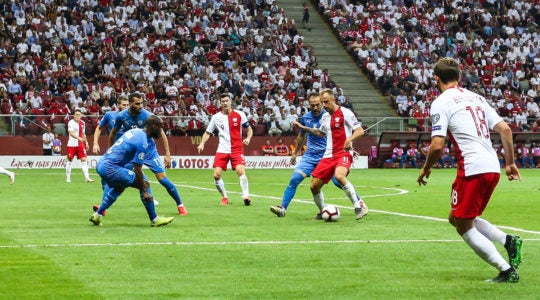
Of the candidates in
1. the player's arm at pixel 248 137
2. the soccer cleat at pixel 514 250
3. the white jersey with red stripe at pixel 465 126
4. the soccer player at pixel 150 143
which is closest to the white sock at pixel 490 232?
the soccer cleat at pixel 514 250

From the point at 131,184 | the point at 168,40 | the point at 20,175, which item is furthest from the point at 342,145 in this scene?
the point at 168,40

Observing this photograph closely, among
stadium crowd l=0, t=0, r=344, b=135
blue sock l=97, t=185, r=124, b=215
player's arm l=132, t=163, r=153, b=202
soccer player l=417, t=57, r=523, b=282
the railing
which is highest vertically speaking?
soccer player l=417, t=57, r=523, b=282

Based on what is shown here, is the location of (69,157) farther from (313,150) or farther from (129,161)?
(129,161)

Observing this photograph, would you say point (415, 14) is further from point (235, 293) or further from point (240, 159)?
point (235, 293)

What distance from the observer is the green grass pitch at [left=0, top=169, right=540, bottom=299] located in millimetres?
Answer: 9211

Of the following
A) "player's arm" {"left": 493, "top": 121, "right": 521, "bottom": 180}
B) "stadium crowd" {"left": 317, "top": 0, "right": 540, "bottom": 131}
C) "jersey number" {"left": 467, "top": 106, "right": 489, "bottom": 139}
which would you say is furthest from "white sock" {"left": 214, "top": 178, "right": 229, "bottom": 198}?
"stadium crowd" {"left": 317, "top": 0, "right": 540, "bottom": 131}

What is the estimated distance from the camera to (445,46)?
56219mm

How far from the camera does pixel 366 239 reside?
45.3 ft

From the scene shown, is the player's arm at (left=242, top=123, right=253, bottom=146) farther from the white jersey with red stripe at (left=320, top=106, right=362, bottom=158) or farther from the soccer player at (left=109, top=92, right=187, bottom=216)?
the white jersey with red stripe at (left=320, top=106, right=362, bottom=158)

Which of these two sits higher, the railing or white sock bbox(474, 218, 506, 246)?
white sock bbox(474, 218, 506, 246)

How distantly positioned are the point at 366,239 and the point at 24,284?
18.7ft

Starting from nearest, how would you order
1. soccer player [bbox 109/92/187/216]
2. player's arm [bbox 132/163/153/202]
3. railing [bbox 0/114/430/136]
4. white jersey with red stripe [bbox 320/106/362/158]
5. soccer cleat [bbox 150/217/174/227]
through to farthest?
player's arm [bbox 132/163/153/202] < soccer cleat [bbox 150/217/174/227] < white jersey with red stripe [bbox 320/106/362/158] < soccer player [bbox 109/92/187/216] < railing [bbox 0/114/430/136]

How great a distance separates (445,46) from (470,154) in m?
47.5

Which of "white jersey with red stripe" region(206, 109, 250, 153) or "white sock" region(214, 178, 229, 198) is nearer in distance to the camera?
"white sock" region(214, 178, 229, 198)
